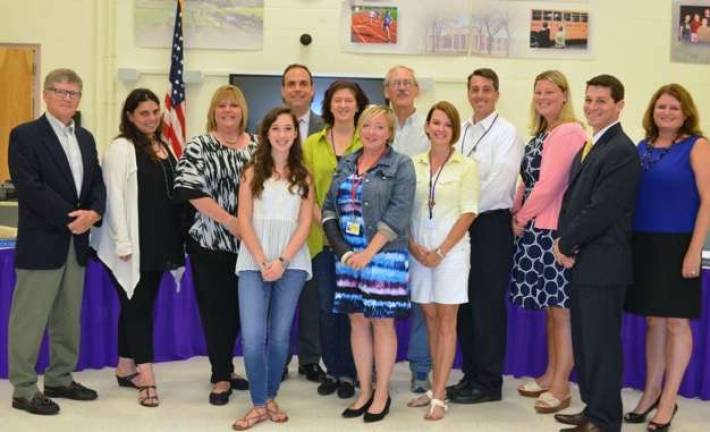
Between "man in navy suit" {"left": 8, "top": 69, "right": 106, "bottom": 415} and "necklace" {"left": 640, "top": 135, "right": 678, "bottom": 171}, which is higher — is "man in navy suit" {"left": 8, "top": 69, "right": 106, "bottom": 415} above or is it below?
below

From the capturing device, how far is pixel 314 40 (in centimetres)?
758

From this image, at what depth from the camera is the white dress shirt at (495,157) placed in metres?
3.84

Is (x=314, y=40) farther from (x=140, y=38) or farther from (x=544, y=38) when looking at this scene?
(x=544, y=38)

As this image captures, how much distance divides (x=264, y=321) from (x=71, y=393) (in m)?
1.17

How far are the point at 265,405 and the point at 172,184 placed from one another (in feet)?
3.90

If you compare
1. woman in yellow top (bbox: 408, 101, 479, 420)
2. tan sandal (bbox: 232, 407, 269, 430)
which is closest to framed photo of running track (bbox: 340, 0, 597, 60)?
woman in yellow top (bbox: 408, 101, 479, 420)

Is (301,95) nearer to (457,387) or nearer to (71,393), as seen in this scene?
(457,387)

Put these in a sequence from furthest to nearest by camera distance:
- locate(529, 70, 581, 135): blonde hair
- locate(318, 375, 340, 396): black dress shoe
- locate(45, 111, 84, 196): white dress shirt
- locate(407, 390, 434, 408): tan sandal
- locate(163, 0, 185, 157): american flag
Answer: locate(163, 0, 185, 157): american flag < locate(318, 375, 340, 396): black dress shoe < locate(407, 390, 434, 408): tan sandal < locate(529, 70, 581, 135): blonde hair < locate(45, 111, 84, 196): white dress shirt

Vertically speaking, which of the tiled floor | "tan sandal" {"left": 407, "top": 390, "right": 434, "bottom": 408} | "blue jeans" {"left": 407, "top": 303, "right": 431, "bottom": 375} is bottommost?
the tiled floor

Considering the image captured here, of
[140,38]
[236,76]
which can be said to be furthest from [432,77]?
[140,38]

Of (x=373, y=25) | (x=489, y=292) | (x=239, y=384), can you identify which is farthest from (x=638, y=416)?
(x=373, y=25)

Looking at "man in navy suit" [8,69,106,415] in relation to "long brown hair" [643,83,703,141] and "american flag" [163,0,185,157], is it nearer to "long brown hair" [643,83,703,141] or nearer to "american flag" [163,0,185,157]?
"long brown hair" [643,83,703,141]

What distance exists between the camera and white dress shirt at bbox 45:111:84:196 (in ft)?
12.1

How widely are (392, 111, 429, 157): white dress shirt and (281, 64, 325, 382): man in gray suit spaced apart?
0.45 m
